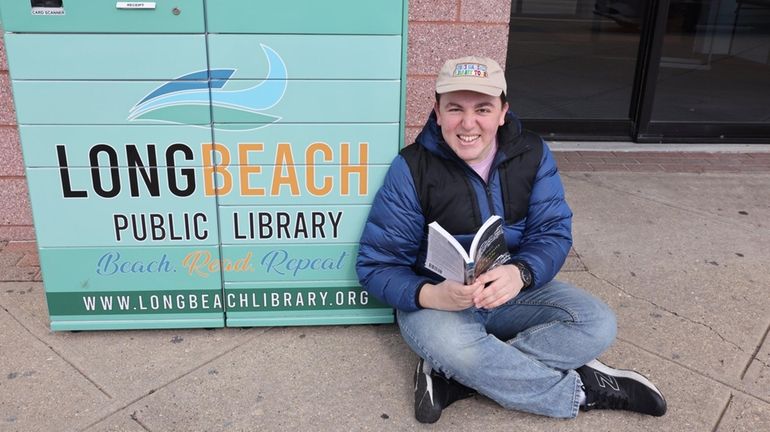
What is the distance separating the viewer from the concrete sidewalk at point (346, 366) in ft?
8.46

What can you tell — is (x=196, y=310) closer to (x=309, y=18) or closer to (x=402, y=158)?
(x=402, y=158)

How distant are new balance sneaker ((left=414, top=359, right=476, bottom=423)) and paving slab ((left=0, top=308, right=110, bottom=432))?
3.69 feet

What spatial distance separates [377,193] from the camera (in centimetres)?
287

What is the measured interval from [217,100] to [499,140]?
41.9 inches

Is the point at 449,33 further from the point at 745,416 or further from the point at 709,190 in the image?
the point at 709,190

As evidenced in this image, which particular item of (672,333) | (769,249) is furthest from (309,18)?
(769,249)

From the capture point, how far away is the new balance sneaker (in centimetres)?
256

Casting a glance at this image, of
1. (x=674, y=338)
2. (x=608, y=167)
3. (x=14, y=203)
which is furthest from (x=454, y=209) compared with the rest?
(x=608, y=167)

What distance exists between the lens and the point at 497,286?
2482 mm

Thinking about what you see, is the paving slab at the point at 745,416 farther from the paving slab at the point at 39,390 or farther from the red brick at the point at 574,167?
the red brick at the point at 574,167

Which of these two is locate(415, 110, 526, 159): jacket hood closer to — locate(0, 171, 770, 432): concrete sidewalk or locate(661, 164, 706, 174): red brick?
locate(0, 171, 770, 432): concrete sidewalk

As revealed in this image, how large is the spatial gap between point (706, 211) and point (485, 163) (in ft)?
7.98

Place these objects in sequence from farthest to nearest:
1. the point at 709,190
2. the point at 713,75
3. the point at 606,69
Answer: the point at 606,69 < the point at 713,75 < the point at 709,190

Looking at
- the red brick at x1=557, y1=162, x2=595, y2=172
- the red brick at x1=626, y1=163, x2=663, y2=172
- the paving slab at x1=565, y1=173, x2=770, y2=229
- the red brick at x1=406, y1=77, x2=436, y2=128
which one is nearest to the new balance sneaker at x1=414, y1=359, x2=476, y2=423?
the red brick at x1=406, y1=77, x2=436, y2=128
